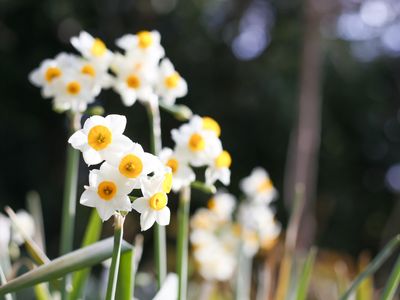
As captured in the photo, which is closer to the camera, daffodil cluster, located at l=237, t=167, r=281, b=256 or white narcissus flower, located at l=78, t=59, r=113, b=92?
white narcissus flower, located at l=78, t=59, r=113, b=92

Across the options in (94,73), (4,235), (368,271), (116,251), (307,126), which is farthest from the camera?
(307,126)

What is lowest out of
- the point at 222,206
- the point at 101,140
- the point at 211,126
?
the point at 101,140

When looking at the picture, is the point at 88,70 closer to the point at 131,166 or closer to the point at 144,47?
the point at 144,47

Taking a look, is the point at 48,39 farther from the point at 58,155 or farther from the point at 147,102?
the point at 147,102

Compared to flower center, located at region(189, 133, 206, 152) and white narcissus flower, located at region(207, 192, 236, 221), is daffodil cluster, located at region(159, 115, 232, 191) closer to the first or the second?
flower center, located at region(189, 133, 206, 152)

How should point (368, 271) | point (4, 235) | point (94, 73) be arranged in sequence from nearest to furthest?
point (368, 271) < point (94, 73) < point (4, 235)

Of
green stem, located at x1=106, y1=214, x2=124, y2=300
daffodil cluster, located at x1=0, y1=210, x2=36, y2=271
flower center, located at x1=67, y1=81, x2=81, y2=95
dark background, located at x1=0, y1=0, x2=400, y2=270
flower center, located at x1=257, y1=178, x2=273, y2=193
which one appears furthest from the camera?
dark background, located at x1=0, y1=0, x2=400, y2=270

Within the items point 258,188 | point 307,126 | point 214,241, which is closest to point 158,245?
point 258,188

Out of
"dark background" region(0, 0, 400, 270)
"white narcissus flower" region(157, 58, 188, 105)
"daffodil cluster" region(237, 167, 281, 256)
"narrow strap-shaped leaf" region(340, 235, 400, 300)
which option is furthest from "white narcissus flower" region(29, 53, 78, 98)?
"dark background" region(0, 0, 400, 270)
